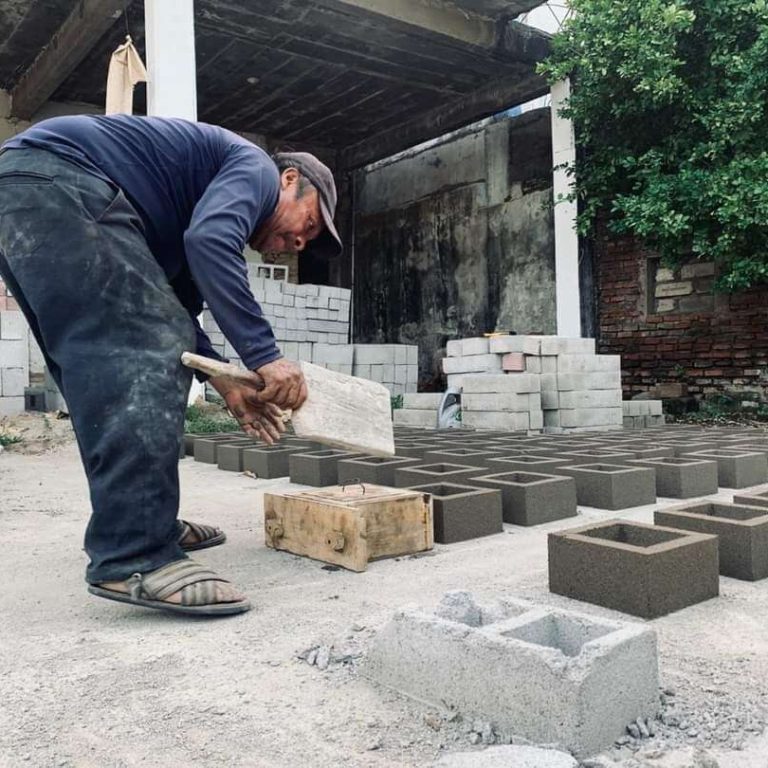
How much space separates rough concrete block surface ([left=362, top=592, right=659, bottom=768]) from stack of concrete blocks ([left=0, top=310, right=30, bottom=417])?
7.04 m

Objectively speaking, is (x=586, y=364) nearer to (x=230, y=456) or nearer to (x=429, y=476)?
(x=230, y=456)

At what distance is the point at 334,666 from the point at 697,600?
1251mm

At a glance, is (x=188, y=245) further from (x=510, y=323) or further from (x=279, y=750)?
(x=510, y=323)

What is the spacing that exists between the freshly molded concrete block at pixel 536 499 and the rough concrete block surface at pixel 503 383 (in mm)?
3868

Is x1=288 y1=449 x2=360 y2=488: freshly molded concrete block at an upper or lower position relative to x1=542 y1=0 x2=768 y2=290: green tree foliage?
lower

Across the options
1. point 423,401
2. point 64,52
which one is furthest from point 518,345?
point 64,52

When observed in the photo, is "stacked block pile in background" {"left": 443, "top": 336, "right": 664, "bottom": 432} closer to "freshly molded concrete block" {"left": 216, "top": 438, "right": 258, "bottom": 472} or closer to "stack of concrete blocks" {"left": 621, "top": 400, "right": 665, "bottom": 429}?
"stack of concrete blocks" {"left": 621, "top": 400, "right": 665, "bottom": 429}

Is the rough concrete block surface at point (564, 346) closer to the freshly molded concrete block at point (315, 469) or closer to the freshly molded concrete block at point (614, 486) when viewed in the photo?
the freshly molded concrete block at point (315, 469)

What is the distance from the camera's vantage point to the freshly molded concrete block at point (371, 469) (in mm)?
4312

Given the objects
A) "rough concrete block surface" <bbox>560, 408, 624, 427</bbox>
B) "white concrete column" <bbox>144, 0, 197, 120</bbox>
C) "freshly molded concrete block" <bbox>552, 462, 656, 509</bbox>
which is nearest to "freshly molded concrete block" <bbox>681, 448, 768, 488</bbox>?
"freshly molded concrete block" <bbox>552, 462, 656, 509</bbox>

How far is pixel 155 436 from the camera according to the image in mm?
2094

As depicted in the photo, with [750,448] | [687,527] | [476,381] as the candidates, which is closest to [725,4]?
[476,381]

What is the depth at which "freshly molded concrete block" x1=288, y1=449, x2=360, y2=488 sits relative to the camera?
15.3 ft

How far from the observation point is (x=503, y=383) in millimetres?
7746
